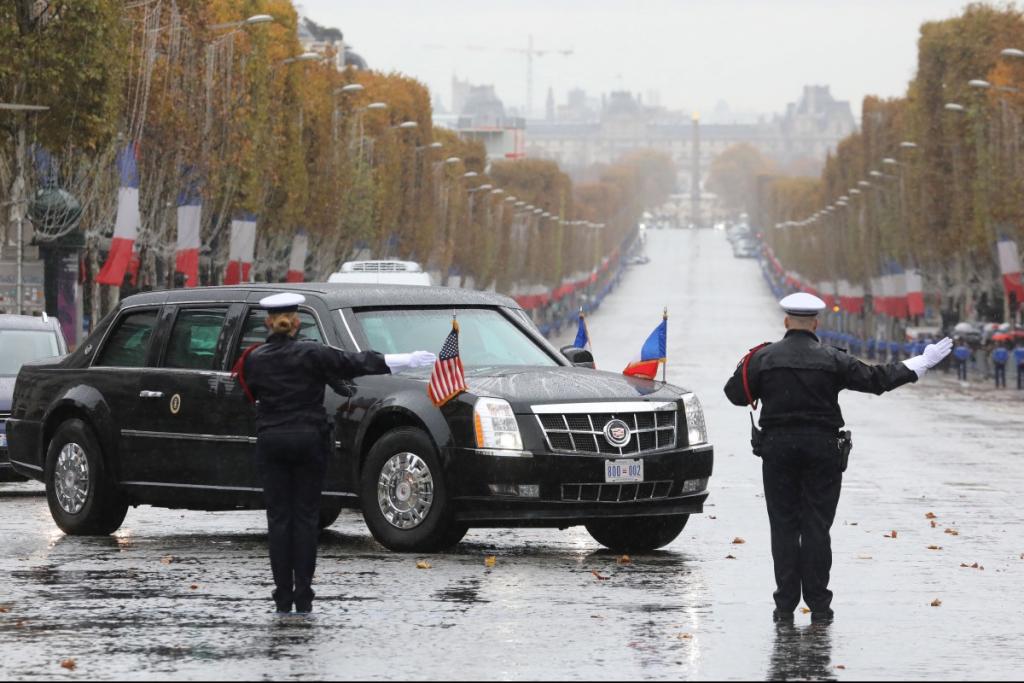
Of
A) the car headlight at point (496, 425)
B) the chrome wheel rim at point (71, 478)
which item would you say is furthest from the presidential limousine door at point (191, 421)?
the car headlight at point (496, 425)

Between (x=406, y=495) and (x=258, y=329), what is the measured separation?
1.64 meters

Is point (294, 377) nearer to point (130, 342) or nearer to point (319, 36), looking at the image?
point (130, 342)

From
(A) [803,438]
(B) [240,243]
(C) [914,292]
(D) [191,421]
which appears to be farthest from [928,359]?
(C) [914,292]

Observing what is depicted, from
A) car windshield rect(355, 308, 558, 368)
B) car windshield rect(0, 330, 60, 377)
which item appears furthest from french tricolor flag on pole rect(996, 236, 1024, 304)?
car windshield rect(355, 308, 558, 368)

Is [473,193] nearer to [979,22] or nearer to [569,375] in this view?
[979,22]

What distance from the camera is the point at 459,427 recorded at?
47.5ft

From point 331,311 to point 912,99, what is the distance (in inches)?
3395

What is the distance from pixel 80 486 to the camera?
53.2 ft

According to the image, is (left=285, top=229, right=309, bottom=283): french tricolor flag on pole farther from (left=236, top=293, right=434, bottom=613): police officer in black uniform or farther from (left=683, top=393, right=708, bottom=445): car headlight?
(left=236, top=293, right=434, bottom=613): police officer in black uniform

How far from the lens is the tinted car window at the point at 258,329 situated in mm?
15500

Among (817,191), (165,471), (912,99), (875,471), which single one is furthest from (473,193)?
(165,471)

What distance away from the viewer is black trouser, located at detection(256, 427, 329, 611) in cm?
1172

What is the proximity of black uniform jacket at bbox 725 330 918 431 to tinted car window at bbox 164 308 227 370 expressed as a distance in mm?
4761

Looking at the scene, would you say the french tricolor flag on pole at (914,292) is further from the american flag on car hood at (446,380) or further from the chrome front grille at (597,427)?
the american flag on car hood at (446,380)
